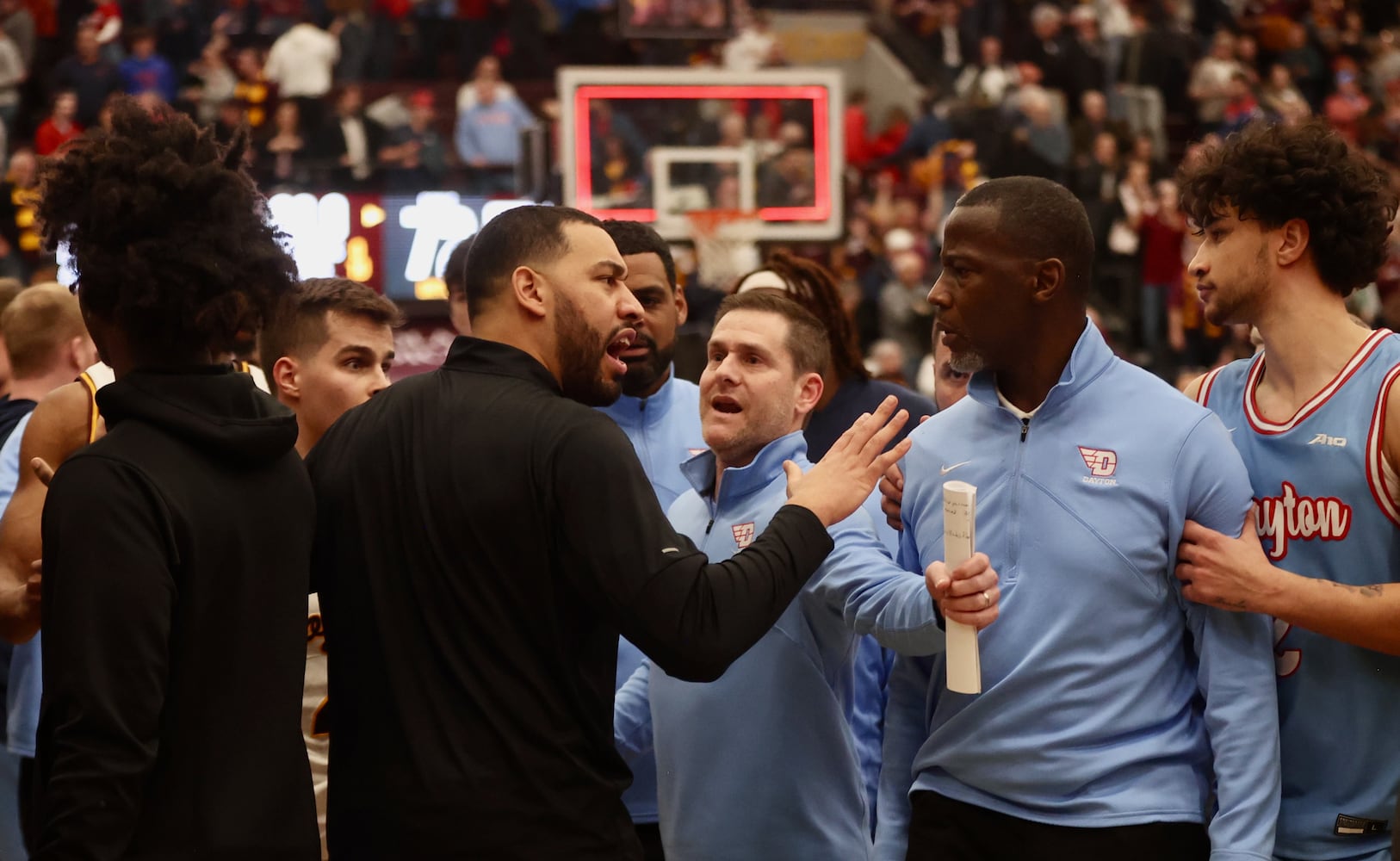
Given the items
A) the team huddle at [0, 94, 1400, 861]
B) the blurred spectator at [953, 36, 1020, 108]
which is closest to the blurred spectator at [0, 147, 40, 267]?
the blurred spectator at [953, 36, 1020, 108]

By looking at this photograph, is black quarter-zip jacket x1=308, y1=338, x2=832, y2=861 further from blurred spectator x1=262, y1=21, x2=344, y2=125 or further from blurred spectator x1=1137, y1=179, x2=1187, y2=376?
blurred spectator x1=262, y1=21, x2=344, y2=125

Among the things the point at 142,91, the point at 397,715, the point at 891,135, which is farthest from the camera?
the point at 891,135

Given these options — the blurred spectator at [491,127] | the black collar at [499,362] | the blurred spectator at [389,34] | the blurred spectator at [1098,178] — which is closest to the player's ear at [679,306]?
the black collar at [499,362]

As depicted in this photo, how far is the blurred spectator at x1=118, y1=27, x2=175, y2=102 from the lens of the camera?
630 inches

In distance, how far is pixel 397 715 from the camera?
2.90 meters

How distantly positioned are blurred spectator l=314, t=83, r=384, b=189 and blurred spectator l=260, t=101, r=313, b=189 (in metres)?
0.18

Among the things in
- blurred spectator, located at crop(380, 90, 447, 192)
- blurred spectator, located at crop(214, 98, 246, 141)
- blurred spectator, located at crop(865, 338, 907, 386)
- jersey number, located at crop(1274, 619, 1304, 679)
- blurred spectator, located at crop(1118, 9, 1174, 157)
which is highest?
blurred spectator, located at crop(1118, 9, 1174, 157)

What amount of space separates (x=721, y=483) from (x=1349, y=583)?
4.93 ft

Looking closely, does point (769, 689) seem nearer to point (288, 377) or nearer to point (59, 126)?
point (288, 377)

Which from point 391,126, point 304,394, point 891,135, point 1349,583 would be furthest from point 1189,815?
point 891,135

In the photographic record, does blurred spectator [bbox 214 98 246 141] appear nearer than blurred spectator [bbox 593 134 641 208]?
No

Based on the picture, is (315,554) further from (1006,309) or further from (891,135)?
(891,135)

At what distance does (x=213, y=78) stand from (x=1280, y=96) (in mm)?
13110

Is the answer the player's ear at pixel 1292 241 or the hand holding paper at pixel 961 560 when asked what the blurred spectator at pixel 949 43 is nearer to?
the player's ear at pixel 1292 241
